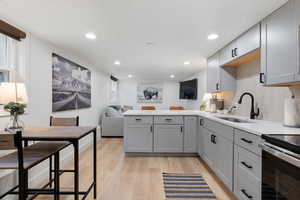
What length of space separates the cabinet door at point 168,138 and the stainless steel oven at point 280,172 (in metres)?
2.05

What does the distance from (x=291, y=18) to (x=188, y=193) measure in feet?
7.17

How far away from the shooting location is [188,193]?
218 cm

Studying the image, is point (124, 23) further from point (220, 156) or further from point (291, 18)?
point (220, 156)

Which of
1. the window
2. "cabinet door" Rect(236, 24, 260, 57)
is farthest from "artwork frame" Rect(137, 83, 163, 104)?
the window

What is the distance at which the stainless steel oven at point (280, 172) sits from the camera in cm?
112

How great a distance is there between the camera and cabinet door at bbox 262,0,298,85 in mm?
1604

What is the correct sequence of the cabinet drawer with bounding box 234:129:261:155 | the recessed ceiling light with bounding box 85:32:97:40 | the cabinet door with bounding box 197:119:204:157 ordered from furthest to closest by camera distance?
the cabinet door with bounding box 197:119:204:157 → the recessed ceiling light with bounding box 85:32:97:40 → the cabinet drawer with bounding box 234:129:261:155

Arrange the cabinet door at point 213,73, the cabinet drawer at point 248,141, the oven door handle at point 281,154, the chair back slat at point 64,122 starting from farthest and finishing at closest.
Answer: the cabinet door at point 213,73 < the chair back slat at point 64,122 < the cabinet drawer at point 248,141 < the oven door handle at point 281,154

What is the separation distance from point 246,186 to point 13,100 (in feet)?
8.13

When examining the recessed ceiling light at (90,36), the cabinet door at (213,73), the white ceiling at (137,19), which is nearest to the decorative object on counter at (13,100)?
the white ceiling at (137,19)

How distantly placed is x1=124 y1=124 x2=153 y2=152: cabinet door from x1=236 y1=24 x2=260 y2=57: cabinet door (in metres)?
2.07

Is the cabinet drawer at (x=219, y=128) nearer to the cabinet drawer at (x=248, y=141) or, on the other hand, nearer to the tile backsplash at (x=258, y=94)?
the cabinet drawer at (x=248, y=141)

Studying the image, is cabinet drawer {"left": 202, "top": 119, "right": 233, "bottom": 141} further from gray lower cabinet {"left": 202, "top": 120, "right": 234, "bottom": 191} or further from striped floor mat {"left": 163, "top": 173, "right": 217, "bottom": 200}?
striped floor mat {"left": 163, "top": 173, "right": 217, "bottom": 200}

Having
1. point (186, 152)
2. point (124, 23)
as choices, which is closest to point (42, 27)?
point (124, 23)
